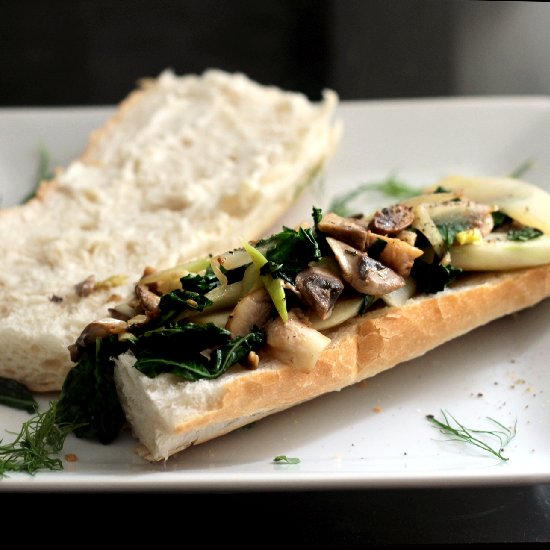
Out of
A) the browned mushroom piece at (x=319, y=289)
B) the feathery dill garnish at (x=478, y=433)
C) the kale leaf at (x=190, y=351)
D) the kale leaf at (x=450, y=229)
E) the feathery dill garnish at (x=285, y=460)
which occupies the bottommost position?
the feathery dill garnish at (x=285, y=460)

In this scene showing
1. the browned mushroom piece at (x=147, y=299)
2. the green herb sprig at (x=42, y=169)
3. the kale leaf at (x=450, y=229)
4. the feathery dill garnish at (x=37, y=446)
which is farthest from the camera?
the green herb sprig at (x=42, y=169)

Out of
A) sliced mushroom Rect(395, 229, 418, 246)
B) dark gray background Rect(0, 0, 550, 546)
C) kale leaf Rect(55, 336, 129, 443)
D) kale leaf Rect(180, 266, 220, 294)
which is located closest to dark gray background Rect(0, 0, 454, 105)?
dark gray background Rect(0, 0, 550, 546)

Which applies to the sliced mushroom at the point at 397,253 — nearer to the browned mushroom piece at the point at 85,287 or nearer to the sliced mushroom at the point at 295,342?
the sliced mushroom at the point at 295,342

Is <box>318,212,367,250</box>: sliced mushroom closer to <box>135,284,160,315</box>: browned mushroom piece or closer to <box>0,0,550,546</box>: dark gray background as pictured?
<box>135,284,160,315</box>: browned mushroom piece

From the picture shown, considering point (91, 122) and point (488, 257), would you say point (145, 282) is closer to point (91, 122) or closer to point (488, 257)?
point (488, 257)

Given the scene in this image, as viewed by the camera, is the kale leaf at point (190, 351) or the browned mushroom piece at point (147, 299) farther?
the browned mushroom piece at point (147, 299)

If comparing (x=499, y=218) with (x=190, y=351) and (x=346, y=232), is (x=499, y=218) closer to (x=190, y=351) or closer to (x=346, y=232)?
(x=346, y=232)

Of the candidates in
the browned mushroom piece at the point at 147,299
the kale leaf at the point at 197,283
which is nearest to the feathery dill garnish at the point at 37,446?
the browned mushroom piece at the point at 147,299
